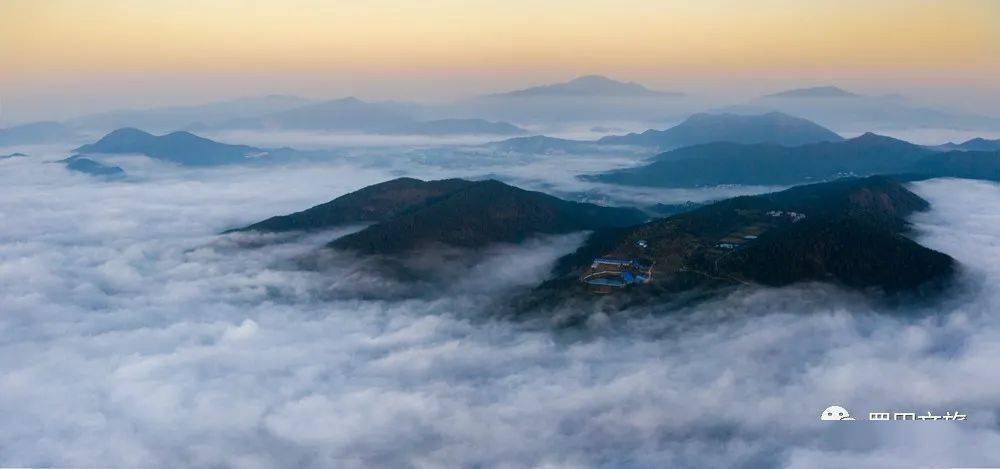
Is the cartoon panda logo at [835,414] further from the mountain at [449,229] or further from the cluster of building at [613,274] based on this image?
the mountain at [449,229]

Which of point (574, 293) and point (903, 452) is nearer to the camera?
point (903, 452)

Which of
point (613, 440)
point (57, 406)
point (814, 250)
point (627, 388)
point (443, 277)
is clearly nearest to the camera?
point (613, 440)

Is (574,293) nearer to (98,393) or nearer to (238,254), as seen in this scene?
(98,393)

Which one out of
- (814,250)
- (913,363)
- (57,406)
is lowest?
(57,406)

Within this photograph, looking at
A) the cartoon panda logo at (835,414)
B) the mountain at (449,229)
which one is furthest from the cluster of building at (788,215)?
the cartoon panda logo at (835,414)

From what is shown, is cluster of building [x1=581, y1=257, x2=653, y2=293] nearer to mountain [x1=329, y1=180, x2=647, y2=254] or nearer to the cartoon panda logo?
mountain [x1=329, y1=180, x2=647, y2=254]

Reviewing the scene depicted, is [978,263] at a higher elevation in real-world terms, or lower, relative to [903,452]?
higher

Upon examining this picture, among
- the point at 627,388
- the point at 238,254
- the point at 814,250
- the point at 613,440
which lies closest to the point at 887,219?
the point at 814,250

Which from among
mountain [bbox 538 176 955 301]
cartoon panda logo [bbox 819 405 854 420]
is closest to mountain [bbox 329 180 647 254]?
mountain [bbox 538 176 955 301]

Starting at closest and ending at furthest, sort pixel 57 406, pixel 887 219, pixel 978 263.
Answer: pixel 57 406 → pixel 978 263 → pixel 887 219
